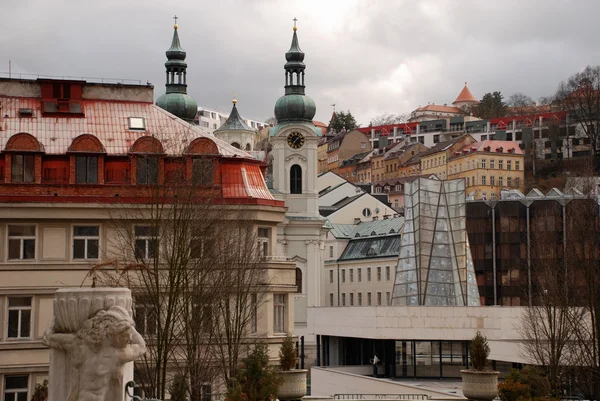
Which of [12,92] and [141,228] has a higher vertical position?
[12,92]

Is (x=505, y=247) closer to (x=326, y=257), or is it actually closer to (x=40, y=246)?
(x=326, y=257)

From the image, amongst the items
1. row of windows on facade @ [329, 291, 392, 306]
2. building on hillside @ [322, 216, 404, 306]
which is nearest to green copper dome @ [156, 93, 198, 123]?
building on hillside @ [322, 216, 404, 306]

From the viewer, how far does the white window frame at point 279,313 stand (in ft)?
138

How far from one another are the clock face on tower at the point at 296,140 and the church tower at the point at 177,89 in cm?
1322

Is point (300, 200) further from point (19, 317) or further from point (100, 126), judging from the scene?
point (19, 317)

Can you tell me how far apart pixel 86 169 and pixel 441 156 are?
150189mm

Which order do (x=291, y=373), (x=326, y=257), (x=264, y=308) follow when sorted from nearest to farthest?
1. (x=291, y=373)
2. (x=264, y=308)
3. (x=326, y=257)

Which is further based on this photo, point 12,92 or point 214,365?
point 12,92

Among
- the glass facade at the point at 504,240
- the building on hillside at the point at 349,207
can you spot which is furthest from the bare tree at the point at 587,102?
the glass facade at the point at 504,240

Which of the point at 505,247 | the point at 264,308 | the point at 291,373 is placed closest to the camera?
the point at 291,373

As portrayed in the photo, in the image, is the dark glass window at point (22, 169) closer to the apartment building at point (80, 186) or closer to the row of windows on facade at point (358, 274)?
the apartment building at point (80, 186)

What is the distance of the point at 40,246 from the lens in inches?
1522

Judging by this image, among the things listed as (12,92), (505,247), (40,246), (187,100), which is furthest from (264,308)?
(187,100)

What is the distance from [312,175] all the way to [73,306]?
312 ft
